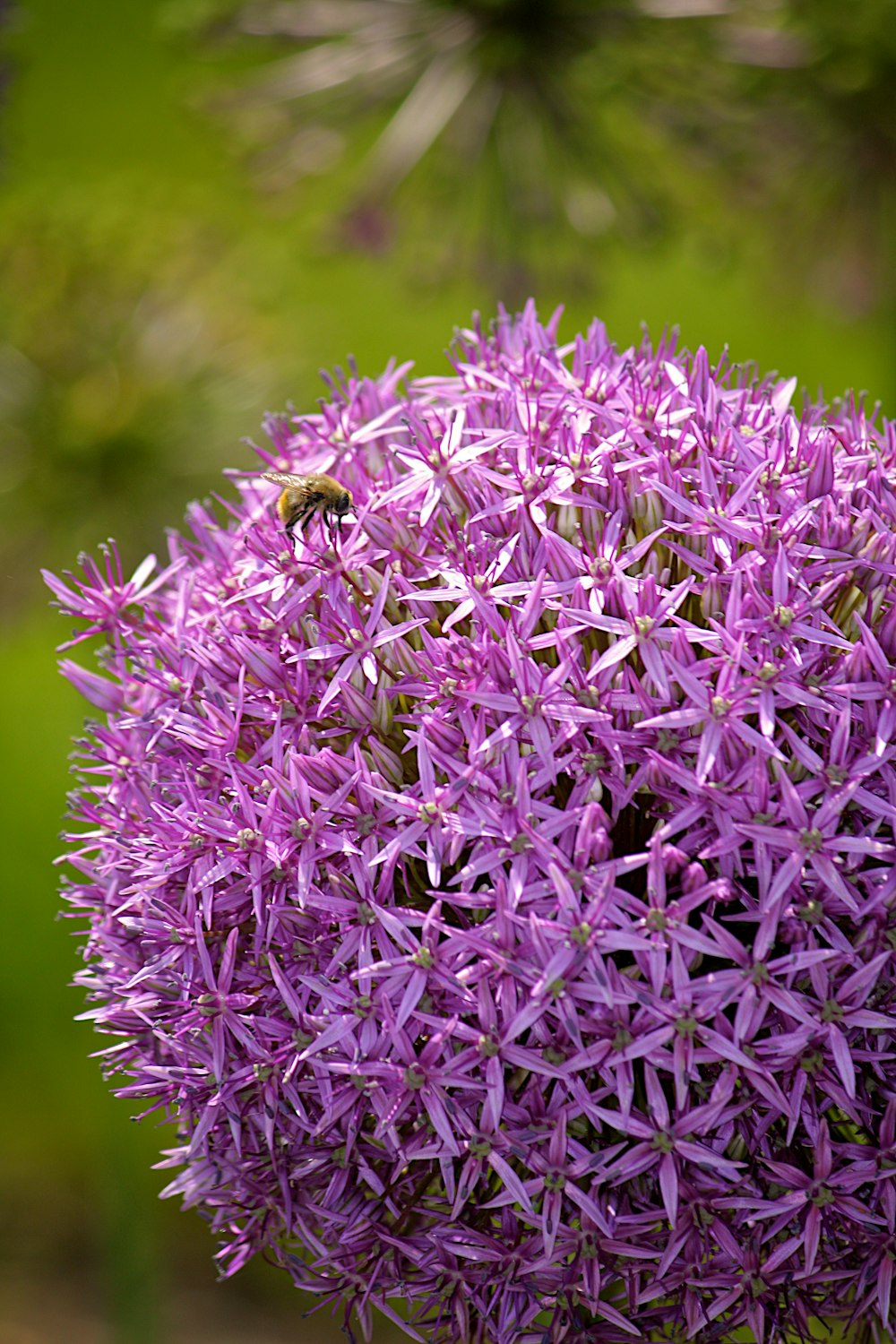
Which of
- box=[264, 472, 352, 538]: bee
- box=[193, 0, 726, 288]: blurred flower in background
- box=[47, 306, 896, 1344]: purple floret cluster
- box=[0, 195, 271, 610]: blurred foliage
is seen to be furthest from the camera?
box=[0, 195, 271, 610]: blurred foliage

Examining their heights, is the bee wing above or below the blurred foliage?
below

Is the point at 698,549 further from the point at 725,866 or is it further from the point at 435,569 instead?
the point at 725,866

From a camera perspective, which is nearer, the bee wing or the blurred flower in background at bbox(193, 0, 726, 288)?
the bee wing

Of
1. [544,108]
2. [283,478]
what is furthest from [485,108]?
[283,478]

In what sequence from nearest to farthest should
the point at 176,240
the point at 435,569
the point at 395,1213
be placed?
the point at 395,1213 < the point at 435,569 < the point at 176,240

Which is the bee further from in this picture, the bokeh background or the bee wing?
the bokeh background

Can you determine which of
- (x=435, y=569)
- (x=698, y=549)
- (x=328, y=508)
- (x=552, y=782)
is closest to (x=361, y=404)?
(x=328, y=508)

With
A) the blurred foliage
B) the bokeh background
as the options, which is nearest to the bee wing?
the bokeh background

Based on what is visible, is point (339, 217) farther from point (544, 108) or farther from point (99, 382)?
point (99, 382)
